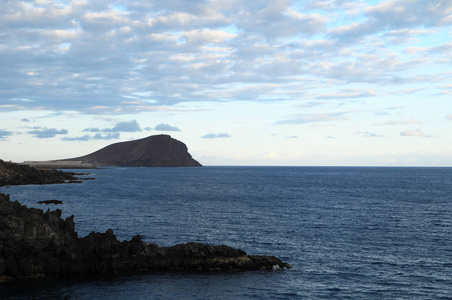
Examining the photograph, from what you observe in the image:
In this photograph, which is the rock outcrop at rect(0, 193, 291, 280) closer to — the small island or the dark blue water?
the small island

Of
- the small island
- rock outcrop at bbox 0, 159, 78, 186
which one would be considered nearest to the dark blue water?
the small island

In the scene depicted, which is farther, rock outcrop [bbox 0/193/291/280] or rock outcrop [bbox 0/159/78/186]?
rock outcrop [bbox 0/159/78/186]

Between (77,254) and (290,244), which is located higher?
(77,254)

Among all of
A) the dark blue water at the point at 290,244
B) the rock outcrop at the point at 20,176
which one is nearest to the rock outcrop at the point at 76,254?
the dark blue water at the point at 290,244

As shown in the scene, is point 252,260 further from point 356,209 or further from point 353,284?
point 356,209

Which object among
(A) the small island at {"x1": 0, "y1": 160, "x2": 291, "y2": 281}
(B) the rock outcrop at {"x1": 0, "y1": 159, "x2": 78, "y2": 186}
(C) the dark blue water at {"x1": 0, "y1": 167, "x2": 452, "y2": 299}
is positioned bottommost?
(C) the dark blue water at {"x1": 0, "y1": 167, "x2": 452, "y2": 299}

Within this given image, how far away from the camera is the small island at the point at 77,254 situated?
3550 centimetres

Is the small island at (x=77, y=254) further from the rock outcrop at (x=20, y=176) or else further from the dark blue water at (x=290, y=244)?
the rock outcrop at (x=20, y=176)

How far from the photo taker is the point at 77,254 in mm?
37344

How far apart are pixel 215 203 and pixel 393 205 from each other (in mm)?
40839

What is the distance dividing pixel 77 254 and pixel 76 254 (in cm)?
9

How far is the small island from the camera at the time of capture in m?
35.5

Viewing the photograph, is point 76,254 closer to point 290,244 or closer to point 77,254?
point 77,254

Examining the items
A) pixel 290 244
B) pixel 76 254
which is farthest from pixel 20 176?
pixel 290 244
